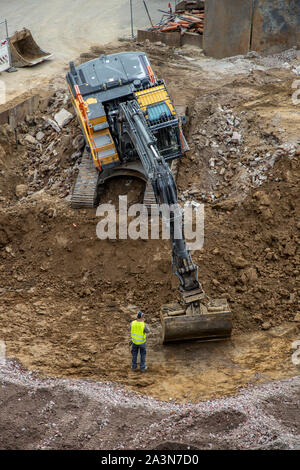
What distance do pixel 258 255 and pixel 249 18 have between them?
10462 millimetres

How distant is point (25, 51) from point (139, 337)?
15.0 m

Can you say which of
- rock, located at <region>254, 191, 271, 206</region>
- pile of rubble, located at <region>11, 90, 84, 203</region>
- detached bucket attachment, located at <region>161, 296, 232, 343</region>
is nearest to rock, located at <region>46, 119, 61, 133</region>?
pile of rubble, located at <region>11, 90, 84, 203</region>

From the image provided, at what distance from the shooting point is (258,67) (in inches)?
795

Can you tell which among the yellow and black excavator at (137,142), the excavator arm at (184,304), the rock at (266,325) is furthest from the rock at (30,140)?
the rock at (266,325)

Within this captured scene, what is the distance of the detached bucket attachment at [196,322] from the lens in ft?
38.5

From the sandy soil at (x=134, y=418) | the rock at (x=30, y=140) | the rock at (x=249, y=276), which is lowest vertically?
the sandy soil at (x=134, y=418)

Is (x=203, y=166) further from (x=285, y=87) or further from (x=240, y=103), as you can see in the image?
(x=285, y=87)

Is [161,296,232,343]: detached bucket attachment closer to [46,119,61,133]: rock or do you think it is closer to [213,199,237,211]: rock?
[213,199,237,211]: rock

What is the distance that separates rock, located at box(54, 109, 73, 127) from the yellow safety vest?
847 centimetres

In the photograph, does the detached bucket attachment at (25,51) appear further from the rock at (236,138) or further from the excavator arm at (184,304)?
the excavator arm at (184,304)

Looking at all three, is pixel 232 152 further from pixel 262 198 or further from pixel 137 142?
pixel 137 142

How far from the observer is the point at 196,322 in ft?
38.6

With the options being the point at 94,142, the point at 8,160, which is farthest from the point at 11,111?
the point at 94,142

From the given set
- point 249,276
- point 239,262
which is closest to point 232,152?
point 239,262
